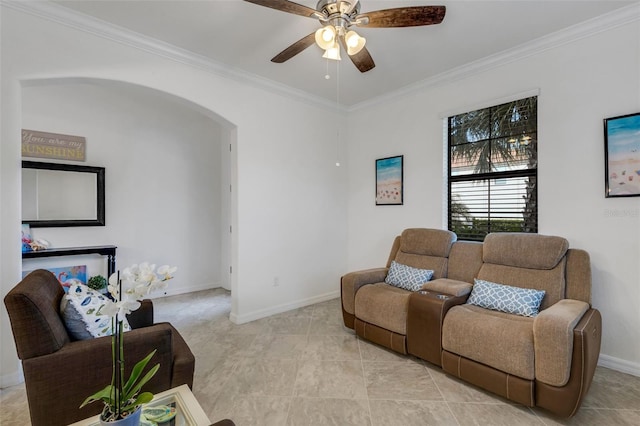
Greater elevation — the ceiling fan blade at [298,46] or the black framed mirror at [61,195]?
the ceiling fan blade at [298,46]

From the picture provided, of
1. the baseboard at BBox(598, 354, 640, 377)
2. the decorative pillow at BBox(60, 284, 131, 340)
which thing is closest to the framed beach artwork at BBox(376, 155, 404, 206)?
the baseboard at BBox(598, 354, 640, 377)

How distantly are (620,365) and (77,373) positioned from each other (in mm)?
3609

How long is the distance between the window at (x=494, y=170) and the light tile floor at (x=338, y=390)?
1.43m

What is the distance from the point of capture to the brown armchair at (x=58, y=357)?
52.3 inches

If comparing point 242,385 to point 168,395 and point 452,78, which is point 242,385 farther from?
point 452,78

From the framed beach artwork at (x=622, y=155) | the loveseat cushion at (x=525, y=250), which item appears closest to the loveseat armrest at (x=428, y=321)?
the loveseat cushion at (x=525, y=250)

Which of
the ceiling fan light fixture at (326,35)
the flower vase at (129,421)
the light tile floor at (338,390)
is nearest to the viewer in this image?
the flower vase at (129,421)

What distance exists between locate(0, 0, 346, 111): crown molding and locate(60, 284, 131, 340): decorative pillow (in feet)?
6.89

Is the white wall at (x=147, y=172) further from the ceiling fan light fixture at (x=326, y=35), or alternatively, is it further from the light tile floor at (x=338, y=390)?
the ceiling fan light fixture at (x=326, y=35)

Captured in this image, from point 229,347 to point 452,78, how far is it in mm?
3594

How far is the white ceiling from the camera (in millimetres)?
2242

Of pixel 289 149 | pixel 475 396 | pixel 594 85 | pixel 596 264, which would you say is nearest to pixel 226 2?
pixel 289 149

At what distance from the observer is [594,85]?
8.03 ft

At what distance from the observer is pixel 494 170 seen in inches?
122
